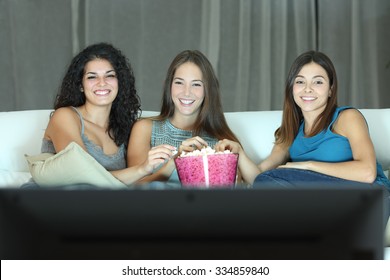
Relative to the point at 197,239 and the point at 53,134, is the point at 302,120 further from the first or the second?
the point at 197,239

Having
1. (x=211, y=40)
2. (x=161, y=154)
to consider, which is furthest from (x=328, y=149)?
(x=211, y=40)

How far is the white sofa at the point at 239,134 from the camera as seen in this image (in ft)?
7.52

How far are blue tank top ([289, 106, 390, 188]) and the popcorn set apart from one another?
1.76 feet

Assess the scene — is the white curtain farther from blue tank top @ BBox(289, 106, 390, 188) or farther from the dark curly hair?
blue tank top @ BBox(289, 106, 390, 188)

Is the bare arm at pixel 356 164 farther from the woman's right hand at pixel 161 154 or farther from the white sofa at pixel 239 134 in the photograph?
the woman's right hand at pixel 161 154

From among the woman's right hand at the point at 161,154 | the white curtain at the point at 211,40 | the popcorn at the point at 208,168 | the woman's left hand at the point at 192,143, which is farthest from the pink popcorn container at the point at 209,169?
the white curtain at the point at 211,40

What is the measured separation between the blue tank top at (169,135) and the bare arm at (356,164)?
1.39 ft

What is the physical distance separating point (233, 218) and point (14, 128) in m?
1.88

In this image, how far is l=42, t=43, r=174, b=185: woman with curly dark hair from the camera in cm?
221

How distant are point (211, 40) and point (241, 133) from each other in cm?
196

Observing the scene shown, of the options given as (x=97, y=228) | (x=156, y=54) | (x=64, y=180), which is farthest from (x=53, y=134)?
(x=156, y=54)

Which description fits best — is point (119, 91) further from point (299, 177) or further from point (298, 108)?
point (299, 177)

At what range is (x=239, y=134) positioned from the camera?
237 cm

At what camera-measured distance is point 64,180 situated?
64.3 inches
